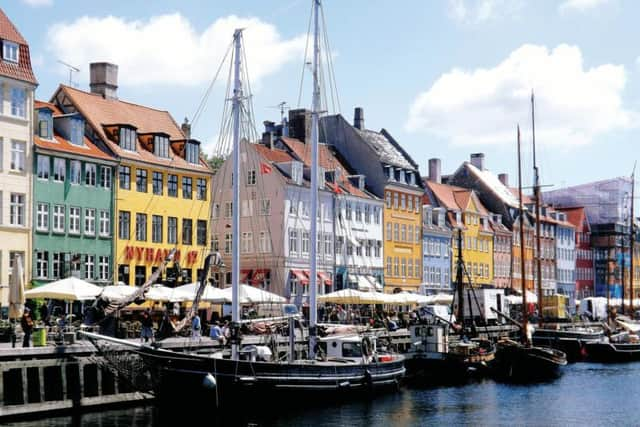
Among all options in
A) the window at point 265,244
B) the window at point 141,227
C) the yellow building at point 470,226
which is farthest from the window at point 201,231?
the yellow building at point 470,226

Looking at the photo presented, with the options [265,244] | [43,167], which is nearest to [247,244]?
[265,244]

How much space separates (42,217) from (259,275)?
20043 mm

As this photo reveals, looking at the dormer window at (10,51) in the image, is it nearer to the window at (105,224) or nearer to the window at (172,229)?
the window at (105,224)

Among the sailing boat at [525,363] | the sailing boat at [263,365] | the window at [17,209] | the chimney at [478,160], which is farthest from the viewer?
the chimney at [478,160]

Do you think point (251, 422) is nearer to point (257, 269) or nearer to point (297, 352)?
point (297, 352)

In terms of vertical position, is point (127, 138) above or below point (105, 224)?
→ above

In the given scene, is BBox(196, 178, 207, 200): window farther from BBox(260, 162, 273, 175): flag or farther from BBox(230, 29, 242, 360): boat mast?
BBox(230, 29, 242, 360): boat mast

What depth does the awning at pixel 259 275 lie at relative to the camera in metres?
75.7

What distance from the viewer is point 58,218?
6025 cm

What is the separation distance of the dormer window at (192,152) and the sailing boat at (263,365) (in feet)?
82.6

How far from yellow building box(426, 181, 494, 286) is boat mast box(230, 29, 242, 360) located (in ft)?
203

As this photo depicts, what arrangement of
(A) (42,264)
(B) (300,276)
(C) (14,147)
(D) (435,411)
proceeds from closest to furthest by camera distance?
(D) (435,411)
(C) (14,147)
(A) (42,264)
(B) (300,276)

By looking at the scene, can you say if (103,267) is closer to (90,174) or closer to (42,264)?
(42,264)

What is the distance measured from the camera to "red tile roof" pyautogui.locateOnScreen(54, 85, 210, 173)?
64625 mm
